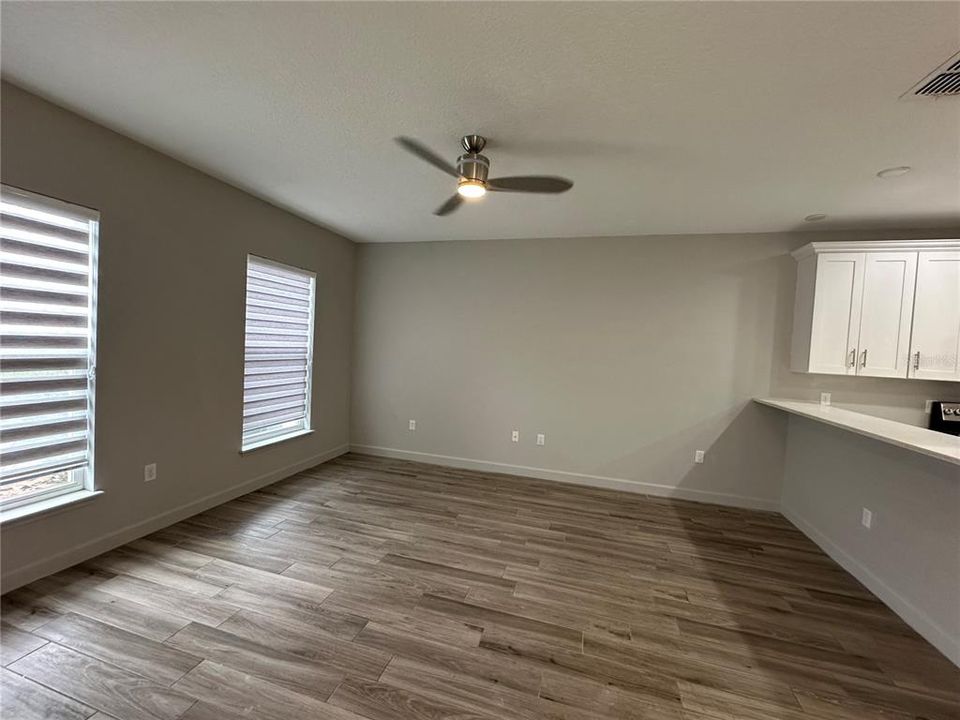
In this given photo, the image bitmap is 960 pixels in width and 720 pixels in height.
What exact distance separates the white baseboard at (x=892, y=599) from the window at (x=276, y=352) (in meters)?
4.95

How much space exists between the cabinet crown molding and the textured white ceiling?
25 cm

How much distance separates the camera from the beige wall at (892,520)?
212cm

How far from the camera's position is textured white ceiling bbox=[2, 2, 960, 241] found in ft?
4.78

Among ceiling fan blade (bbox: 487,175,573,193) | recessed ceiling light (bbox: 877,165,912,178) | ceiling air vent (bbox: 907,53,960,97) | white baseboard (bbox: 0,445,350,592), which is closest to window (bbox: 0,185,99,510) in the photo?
white baseboard (bbox: 0,445,350,592)

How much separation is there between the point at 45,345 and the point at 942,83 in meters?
4.66

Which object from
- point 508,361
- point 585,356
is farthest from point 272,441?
point 585,356

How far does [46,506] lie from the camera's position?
7.43ft

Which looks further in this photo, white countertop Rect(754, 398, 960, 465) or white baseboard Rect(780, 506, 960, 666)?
white baseboard Rect(780, 506, 960, 666)

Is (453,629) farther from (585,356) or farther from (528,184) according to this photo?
(585,356)

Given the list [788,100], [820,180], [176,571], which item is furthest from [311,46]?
[820,180]

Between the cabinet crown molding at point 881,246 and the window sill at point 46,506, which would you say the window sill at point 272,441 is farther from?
the cabinet crown molding at point 881,246

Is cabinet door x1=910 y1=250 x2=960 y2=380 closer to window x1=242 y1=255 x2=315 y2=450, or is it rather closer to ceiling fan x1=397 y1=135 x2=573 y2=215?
ceiling fan x1=397 y1=135 x2=573 y2=215

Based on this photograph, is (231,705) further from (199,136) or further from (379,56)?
(199,136)

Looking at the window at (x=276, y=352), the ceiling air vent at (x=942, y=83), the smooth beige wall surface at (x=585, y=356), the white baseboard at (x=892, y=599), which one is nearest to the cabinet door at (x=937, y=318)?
the smooth beige wall surface at (x=585, y=356)
